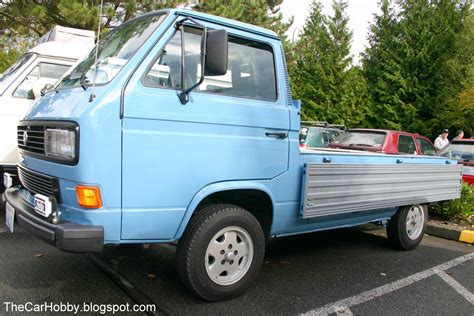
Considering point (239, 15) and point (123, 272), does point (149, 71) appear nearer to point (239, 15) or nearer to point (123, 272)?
point (123, 272)

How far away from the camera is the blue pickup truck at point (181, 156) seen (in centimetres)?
286

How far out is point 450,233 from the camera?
625cm

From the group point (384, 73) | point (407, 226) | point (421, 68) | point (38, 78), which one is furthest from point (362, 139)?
point (421, 68)

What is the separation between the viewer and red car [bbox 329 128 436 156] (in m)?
9.42

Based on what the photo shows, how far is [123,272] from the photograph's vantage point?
4.04 metres

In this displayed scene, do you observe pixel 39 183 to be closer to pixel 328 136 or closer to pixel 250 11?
pixel 328 136

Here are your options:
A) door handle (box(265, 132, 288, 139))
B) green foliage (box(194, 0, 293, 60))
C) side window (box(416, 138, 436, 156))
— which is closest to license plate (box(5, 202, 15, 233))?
door handle (box(265, 132, 288, 139))

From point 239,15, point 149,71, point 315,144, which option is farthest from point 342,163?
point 239,15

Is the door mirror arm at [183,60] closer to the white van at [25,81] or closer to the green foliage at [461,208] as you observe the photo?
the white van at [25,81]

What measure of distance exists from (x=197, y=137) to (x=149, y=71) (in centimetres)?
60

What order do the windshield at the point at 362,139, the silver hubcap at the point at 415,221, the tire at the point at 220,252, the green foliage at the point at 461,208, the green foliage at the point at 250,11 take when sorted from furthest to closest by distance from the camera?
the green foliage at the point at 250,11 → the windshield at the point at 362,139 → the green foliage at the point at 461,208 → the silver hubcap at the point at 415,221 → the tire at the point at 220,252

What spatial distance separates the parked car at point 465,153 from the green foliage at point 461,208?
1.20 metres

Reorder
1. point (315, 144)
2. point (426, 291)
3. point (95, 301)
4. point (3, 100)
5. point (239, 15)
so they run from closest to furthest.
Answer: point (95, 301), point (426, 291), point (3, 100), point (315, 144), point (239, 15)

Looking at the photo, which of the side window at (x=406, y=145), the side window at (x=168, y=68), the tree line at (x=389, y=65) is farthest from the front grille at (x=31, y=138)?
the tree line at (x=389, y=65)
